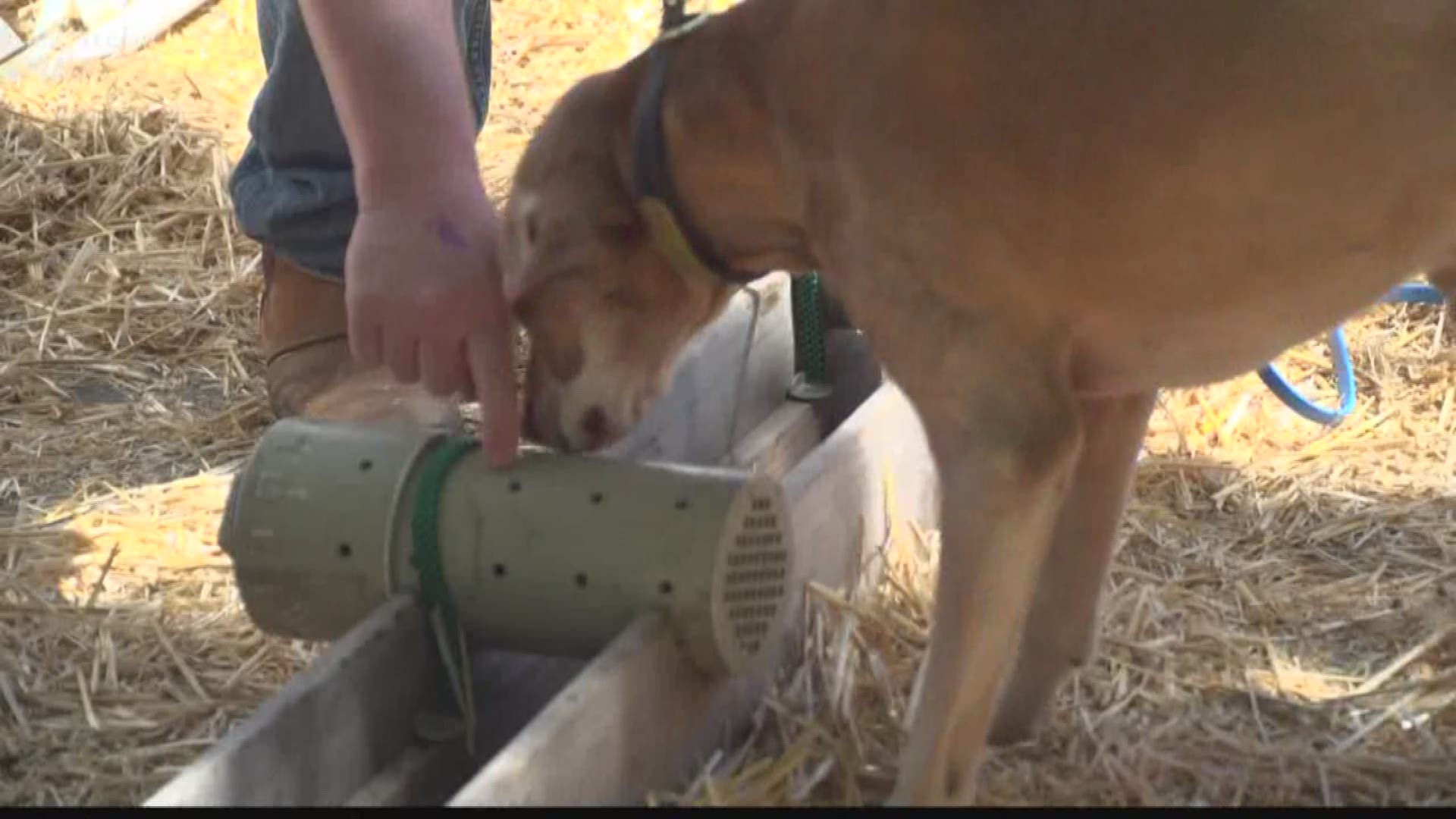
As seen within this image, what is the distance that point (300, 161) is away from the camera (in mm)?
2504

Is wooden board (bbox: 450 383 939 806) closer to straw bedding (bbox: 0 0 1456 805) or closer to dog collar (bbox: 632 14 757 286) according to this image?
straw bedding (bbox: 0 0 1456 805)

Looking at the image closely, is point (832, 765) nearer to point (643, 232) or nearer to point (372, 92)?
point (643, 232)

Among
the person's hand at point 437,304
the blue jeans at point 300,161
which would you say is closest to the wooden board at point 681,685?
the person's hand at point 437,304

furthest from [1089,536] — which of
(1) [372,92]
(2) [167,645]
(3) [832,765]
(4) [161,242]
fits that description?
(4) [161,242]

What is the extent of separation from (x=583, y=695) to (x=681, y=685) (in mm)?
181

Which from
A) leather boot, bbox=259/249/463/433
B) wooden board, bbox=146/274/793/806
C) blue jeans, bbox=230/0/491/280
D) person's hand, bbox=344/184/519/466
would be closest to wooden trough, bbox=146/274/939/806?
wooden board, bbox=146/274/793/806

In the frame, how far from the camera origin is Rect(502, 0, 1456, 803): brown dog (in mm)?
1442

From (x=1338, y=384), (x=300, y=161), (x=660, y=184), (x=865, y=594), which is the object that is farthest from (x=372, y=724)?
(x=1338, y=384)

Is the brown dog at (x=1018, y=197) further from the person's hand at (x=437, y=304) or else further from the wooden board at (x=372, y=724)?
the wooden board at (x=372, y=724)

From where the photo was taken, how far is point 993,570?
154 cm

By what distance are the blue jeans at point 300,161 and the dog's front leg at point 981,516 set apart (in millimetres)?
1103

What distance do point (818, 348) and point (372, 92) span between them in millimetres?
768

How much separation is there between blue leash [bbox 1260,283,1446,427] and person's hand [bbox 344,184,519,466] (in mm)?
1137

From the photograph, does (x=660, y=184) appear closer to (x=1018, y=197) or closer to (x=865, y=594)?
(x=1018, y=197)
